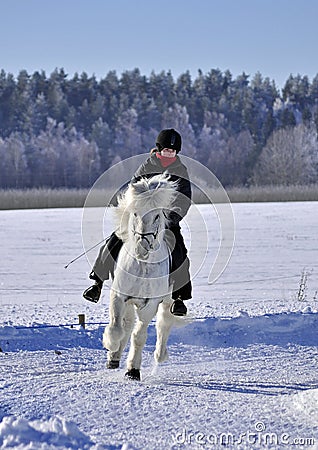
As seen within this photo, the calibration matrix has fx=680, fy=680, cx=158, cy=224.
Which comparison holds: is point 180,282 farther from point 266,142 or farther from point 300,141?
point 266,142

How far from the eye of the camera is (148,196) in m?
5.90

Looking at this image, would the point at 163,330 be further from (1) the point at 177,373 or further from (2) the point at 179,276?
(2) the point at 179,276

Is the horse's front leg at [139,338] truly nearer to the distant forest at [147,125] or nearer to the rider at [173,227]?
the rider at [173,227]

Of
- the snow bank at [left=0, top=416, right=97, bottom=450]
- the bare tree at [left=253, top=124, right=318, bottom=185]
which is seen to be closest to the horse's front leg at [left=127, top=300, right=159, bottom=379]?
the snow bank at [left=0, top=416, right=97, bottom=450]

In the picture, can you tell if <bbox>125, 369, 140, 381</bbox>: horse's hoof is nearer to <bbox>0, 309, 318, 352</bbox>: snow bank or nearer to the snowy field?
the snowy field

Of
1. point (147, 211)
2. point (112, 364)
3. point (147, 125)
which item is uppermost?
point (147, 211)

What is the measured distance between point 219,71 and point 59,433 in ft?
323

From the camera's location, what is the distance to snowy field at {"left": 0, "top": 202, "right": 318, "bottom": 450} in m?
4.59

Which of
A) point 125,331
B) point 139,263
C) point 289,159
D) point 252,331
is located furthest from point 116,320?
point 289,159

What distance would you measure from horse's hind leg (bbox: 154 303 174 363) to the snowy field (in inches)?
6.6

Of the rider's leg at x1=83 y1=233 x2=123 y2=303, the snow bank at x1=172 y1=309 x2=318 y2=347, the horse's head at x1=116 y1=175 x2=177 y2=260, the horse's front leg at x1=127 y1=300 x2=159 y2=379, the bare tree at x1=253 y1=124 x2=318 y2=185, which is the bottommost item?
the bare tree at x1=253 y1=124 x2=318 y2=185

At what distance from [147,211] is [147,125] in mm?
77707

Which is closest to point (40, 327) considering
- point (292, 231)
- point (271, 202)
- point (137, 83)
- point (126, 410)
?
point (126, 410)

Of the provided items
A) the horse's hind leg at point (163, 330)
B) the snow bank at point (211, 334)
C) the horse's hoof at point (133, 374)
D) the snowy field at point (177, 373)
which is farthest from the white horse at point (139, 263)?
the snow bank at point (211, 334)
